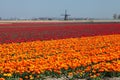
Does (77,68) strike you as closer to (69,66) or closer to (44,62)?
(69,66)

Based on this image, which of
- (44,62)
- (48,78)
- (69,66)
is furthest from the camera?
(44,62)

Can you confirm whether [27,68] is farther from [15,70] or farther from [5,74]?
[5,74]

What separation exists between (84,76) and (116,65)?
1.05 metres

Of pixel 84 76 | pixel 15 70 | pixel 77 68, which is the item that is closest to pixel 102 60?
pixel 77 68

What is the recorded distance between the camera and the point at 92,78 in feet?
32.0

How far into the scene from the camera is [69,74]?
10.3 meters

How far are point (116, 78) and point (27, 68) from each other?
8.19 ft

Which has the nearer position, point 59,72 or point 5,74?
point 5,74

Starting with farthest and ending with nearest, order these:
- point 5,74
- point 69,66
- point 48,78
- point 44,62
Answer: point 44,62, point 69,66, point 48,78, point 5,74

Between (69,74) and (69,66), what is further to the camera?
(69,66)

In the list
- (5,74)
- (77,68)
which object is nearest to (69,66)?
(77,68)

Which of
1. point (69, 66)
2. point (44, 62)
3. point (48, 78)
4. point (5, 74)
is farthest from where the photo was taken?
point (44, 62)

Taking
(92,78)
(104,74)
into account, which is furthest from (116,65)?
(92,78)

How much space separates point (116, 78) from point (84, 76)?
34.5 inches
